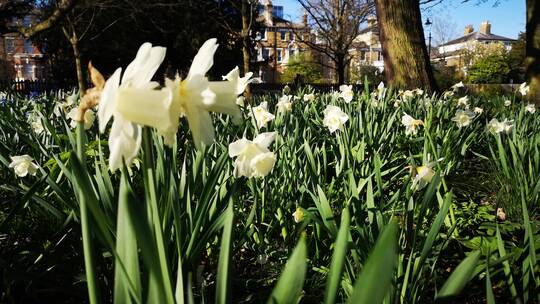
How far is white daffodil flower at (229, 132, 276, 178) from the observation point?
1150 mm

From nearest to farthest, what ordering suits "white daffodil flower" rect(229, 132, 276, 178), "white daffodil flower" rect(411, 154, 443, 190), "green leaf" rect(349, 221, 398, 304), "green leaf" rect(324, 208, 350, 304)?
"green leaf" rect(349, 221, 398, 304)
"green leaf" rect(324, 208, 350, 304)
"white daffodil flower" rect(229, 132, 276, 178)
"white daffodil flower" rect(411, 154, 443, 190)

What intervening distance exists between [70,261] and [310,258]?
84 centimetres

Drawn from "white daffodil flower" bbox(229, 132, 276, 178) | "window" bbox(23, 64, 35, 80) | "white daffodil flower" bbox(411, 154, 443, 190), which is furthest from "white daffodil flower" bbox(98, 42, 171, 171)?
"window" bbox(23, 64, 35, 80)

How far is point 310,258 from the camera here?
166cm

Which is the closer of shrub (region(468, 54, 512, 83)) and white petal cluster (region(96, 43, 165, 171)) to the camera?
white petal cluster (region(96, 43, 165, 171))

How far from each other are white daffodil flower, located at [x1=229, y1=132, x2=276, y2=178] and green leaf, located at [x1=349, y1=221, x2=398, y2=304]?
2.28 feet

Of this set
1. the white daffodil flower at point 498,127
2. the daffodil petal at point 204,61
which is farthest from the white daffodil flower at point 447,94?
the daffodil petal at point 204,61

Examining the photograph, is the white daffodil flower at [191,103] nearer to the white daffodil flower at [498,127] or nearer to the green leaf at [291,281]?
the green leaf at [291,281]

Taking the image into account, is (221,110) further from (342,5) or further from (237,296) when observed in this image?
(342,5)

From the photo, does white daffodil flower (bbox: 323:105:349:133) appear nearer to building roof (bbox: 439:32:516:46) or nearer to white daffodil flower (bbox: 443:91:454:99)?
white daffodil flower (bbox: 443:91:454:99)

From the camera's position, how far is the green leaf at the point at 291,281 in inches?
21.6

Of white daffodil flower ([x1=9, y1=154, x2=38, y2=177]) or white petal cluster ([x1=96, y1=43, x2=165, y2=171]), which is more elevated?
white petal cluster ([x1=96, y1=43, x2=165, y2=171])

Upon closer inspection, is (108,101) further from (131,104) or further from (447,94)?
(447,94)

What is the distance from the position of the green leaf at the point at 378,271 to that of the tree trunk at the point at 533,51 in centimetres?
738
